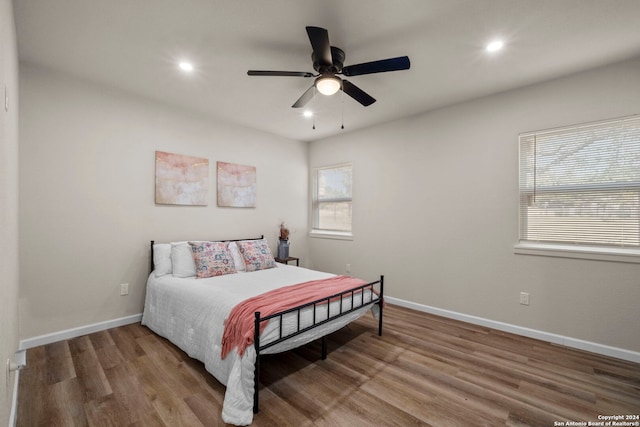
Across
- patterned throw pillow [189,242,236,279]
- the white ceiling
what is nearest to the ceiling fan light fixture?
the white ceiling

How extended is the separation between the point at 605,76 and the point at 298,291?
3423 millimetres

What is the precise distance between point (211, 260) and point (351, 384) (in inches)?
77.7

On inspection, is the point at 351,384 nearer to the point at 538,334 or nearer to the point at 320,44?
the point at 538,334

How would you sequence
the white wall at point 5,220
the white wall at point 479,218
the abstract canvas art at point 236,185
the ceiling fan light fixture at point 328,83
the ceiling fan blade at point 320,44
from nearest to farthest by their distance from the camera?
the white wall at point 5,220 < the ceiling fan blade at point 320,44 < the ceiling fan light fixture at point 328,83 < the white wall at point 479,218 < the abstract canvas art at point 236,185

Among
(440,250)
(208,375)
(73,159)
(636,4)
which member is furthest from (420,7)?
(73,159)

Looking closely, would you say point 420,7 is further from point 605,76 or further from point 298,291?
point 298,291

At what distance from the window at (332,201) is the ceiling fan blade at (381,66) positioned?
8.32 feet

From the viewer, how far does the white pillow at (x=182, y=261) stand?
10.3 feet

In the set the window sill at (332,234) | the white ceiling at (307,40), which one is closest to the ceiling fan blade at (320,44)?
the white ceiling at (307,40)

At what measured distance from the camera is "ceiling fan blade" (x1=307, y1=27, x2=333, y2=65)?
1.78 m

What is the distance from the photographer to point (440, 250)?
3625 mm

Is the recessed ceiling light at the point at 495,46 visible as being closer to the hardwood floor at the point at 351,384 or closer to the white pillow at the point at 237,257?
the hardwood floor at the point at 351,384

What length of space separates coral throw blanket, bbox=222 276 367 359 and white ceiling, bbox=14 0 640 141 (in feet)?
6.75

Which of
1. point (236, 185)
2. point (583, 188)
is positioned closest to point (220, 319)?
point (236, 185)
